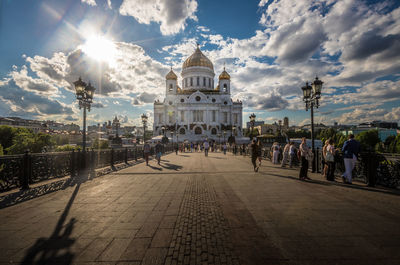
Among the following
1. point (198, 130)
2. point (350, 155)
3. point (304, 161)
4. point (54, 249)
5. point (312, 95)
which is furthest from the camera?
point (198, 130)

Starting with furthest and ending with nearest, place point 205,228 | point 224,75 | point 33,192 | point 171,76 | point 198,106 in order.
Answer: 1. point 224,75
2. point 171,76
3. point 198,106
4. point 33,192
5. point 205,228

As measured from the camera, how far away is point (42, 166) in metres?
7.96

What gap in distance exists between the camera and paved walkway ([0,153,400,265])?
2.73 m

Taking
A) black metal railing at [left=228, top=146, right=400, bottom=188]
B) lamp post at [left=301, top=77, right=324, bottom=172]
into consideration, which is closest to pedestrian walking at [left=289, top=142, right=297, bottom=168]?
lamp post at [left=301, top=77, right=324, bottom=172]

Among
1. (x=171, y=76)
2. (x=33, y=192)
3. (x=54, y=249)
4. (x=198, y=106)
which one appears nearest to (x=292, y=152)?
(x=54, y=249)

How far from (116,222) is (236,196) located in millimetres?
3312

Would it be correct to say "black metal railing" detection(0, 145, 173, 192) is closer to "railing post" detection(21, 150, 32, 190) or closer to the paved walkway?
"railing post" detection(21, 150, 32, 190)

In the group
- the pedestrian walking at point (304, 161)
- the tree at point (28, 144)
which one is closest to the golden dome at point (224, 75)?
the tree at point (28, 144)

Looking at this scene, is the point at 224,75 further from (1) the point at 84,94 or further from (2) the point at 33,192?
(2) the point at 33,192

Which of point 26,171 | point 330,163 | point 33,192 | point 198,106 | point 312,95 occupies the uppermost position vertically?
point 198,106

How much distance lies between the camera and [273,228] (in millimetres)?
3594

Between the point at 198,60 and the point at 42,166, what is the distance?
62557 millimetres

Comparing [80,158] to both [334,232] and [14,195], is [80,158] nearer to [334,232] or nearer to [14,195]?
[14,195]

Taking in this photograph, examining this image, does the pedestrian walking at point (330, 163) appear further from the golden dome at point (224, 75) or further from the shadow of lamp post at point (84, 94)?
the golden dome at point (224, 75)
